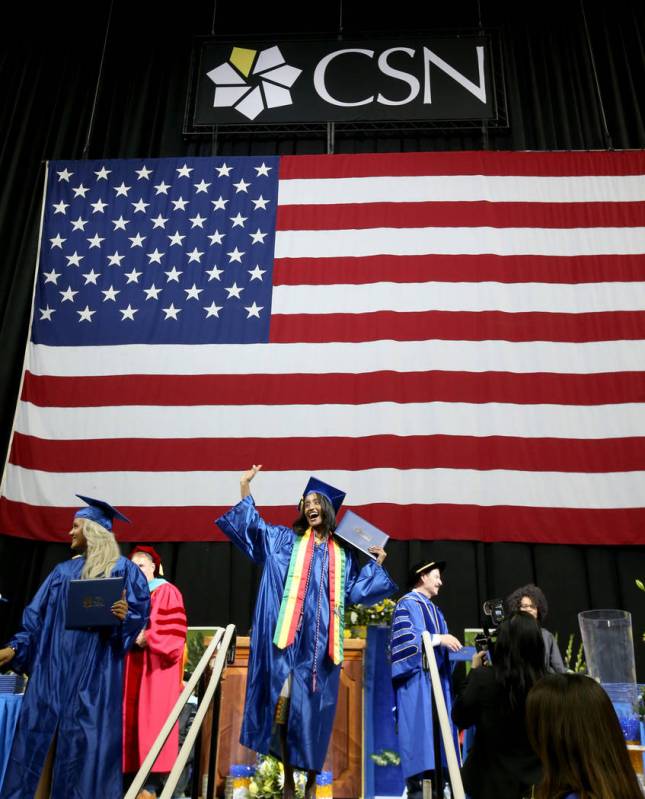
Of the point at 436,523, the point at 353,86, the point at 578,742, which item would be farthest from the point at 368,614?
the point at 353,86

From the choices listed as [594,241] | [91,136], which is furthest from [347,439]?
[91,136]

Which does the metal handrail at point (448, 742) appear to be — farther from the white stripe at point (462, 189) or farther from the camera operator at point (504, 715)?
the white stripe at point (462, 189)

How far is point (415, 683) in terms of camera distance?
423 centimetres

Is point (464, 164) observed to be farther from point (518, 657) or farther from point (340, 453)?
point (518, 657)

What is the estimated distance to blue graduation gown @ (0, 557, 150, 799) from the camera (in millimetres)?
3482

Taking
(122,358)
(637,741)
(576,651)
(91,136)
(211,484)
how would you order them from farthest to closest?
(91,136), (122,358), (211,484), (576,651), (637,741)

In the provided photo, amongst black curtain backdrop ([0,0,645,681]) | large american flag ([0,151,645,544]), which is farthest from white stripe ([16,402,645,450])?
black curtain backdrop ([0,0,645,681])

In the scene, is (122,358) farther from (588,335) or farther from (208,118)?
(588,335)

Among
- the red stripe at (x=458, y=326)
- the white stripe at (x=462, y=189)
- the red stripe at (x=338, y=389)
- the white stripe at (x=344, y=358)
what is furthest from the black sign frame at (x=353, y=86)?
the red stripe at (x=338, y=389)

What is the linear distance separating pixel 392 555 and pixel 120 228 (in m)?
4.31

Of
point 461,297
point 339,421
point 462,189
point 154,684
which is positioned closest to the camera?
point 154,684

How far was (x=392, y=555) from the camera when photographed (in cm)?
685

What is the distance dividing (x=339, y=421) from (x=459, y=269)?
193 centimetres

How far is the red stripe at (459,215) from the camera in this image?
24.9ft
